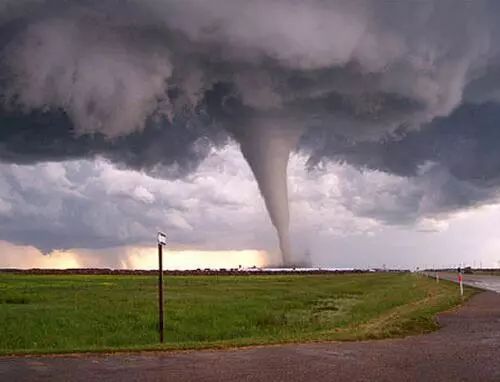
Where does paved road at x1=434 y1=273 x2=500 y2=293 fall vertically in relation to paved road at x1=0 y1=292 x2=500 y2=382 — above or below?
above

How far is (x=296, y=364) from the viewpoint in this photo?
51.1 feet

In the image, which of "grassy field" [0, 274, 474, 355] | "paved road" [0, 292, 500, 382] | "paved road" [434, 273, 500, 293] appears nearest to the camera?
"paved road" [0, 292, 500, 382]

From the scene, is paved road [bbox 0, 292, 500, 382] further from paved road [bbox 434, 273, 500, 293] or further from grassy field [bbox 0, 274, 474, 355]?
paved road [bbox 434, 273, 500, 293]

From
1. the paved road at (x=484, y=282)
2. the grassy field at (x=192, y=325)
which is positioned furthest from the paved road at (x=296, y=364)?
the paved road at (x=484, y=282)

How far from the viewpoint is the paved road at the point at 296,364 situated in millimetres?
13922

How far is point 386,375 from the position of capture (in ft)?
46.0

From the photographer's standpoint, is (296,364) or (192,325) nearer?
(296,364)

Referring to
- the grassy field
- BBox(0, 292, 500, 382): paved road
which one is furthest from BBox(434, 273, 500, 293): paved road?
BBox(0, 292, 500, 382): paved road

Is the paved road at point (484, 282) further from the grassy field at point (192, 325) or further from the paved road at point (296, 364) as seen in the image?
the paved road at point (296, 364)

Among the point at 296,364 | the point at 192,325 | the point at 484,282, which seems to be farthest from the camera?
the point at 484,282

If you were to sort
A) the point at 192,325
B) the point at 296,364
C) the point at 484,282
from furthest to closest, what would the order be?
the point at 484,282 < the point at 192,325 < the point at 296,364

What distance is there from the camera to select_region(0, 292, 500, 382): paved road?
45.7 feet

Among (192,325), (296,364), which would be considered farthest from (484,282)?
(296,364)

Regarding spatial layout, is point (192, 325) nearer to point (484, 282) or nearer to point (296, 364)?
point (296, 364)
